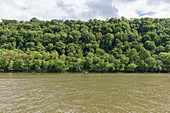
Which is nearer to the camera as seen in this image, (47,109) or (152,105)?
(47,109)

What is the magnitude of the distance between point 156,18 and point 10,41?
142288mm

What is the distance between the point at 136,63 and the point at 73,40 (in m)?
56.0

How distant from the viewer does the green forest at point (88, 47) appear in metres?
72.4

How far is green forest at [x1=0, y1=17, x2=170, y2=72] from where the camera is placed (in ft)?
237

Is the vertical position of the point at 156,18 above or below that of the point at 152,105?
above

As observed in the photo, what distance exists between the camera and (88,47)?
10206cm

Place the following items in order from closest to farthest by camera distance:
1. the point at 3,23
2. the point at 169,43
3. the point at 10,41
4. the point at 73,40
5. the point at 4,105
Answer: the point at 4,105 → the point at 169,43 → the point at 10,41 → the point at 73,40 → the point at 3,23

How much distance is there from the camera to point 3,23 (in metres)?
131

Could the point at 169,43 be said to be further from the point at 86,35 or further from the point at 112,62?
the point at 86,35

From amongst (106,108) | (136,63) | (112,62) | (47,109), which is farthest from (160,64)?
(47,109)

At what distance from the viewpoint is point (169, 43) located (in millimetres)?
95312

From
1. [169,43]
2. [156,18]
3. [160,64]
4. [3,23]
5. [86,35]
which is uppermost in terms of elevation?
[156,18]

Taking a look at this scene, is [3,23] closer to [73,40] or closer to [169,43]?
[73,40]

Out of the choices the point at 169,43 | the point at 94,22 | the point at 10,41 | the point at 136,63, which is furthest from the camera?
the point at 94,22
